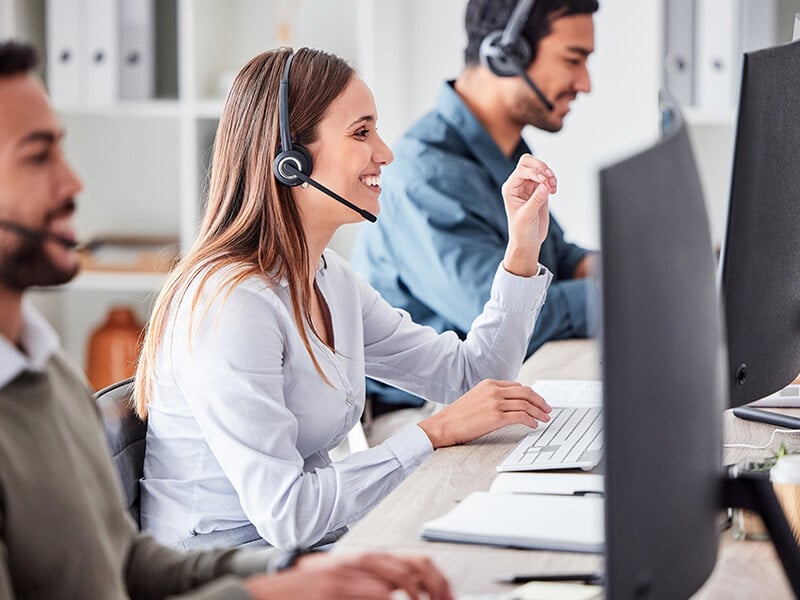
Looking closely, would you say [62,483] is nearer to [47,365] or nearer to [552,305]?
[47,365]

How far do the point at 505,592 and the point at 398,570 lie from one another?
116mm

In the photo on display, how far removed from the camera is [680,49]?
2988 millimetres

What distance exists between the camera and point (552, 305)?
2.24m

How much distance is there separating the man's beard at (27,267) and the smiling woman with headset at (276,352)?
50 centimetres

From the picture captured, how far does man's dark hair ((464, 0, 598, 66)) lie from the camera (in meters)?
2.48

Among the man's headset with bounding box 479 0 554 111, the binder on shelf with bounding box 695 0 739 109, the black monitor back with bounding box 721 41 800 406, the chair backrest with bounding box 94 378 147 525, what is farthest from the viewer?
the binder on shelf with bounding box 695 0 739 109

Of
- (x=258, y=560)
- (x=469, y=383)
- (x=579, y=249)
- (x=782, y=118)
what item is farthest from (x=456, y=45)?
(x=258, y=560)

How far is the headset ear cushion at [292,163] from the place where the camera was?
1522 mm

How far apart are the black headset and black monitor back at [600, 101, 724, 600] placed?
720 millimetres

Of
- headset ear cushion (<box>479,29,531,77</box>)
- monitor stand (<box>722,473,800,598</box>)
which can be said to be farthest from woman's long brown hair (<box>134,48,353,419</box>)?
headset ear cushion (<box>479,29,531,77</box>)

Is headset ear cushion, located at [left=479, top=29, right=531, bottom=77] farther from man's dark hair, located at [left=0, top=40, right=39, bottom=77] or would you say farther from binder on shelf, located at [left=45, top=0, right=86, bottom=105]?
man's dark hair, located at [left=0, top=40, right=39, bottom=77]

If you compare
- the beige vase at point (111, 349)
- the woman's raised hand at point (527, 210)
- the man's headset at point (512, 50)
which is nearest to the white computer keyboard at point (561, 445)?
the woman's raised hand at point (527, 210)

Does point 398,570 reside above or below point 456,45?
below

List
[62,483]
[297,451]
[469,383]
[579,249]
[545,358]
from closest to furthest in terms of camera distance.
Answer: [62,483]
[297,451]
[469,383]
[545,358]
[579,249]
